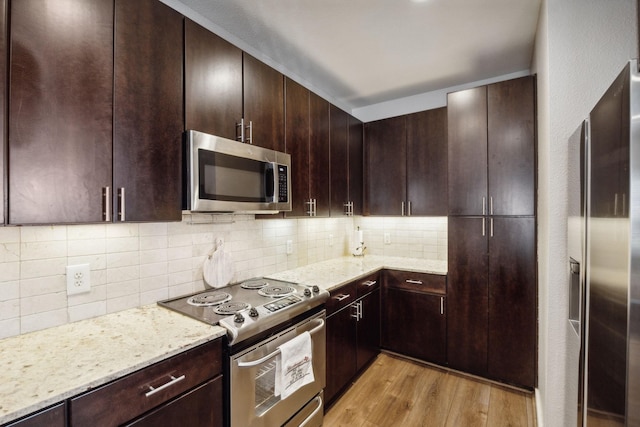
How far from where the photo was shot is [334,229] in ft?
10.6

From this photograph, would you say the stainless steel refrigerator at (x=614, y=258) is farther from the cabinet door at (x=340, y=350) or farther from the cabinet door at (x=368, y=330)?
the cabinet door at (x=368, y=330)

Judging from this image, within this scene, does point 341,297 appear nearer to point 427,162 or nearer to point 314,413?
point 314,413

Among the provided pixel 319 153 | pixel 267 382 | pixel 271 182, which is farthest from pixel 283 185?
pixel 267 382

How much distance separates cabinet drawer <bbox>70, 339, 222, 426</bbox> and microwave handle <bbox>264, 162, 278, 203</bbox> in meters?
0.92

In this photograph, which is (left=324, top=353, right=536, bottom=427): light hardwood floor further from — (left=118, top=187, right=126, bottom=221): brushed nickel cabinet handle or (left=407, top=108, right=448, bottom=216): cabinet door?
(left=118, top=187, right=126, bottom=221): brushed nickel cabinet handle

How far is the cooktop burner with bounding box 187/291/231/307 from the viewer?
1641 mm

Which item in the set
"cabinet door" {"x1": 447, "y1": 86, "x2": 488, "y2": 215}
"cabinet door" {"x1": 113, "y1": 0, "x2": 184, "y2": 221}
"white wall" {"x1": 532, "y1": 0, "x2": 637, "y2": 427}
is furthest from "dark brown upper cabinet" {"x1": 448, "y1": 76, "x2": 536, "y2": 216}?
"cabinet door" {"x1": 113, "y1": 0, "x2": 184, "y2": 221}

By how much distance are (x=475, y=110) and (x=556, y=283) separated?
4.86ft

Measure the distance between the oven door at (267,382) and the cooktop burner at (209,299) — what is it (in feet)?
1.25

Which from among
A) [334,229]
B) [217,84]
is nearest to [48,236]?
[217,84]

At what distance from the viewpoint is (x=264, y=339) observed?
4.89ft

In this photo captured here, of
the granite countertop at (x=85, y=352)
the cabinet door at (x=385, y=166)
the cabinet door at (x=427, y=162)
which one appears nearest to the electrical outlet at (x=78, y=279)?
the granite countertop at (x=85, y=352)

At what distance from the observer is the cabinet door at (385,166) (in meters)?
3.06

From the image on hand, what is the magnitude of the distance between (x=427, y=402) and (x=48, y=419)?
2.23 metres
